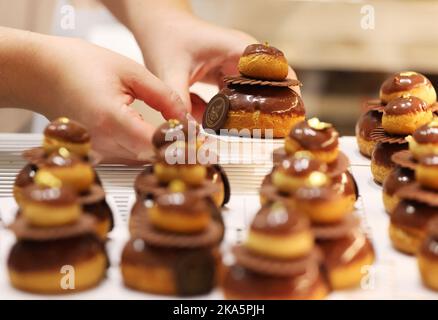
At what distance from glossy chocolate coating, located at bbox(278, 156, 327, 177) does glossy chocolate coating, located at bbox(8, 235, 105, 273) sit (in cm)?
41

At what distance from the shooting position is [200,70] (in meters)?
2.96

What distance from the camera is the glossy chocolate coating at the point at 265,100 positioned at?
2.61 meters

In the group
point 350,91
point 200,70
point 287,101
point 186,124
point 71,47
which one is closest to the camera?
point 186,124

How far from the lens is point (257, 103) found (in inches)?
103

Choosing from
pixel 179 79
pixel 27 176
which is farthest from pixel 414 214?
pixel 179 79

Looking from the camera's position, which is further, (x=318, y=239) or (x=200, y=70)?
(x=200, y=70)

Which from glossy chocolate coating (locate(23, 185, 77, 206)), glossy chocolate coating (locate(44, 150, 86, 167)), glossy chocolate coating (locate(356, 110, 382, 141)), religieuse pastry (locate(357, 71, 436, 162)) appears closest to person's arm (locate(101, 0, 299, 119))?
glossy chocolate coating (locate(356, 110, 382, 141))

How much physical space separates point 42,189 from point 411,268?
2.41 feet

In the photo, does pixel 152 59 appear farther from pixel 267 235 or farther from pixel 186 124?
pixel 267 235

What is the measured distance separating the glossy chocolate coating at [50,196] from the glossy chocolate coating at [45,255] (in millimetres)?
86

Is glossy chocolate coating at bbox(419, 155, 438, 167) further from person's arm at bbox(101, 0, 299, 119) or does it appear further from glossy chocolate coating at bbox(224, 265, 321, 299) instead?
person's arm at bbox(101, 0, 299, 119)

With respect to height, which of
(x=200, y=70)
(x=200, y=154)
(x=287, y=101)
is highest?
(x=200, y=70)

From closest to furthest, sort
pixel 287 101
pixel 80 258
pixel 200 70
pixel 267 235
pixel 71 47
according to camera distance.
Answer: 1. pixel 267 235
2. pixel 80 258
3. pixel 71 47
4. pixel 287 101
5. pixel 200 70

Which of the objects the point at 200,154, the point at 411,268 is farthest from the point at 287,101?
the point at 411,268
